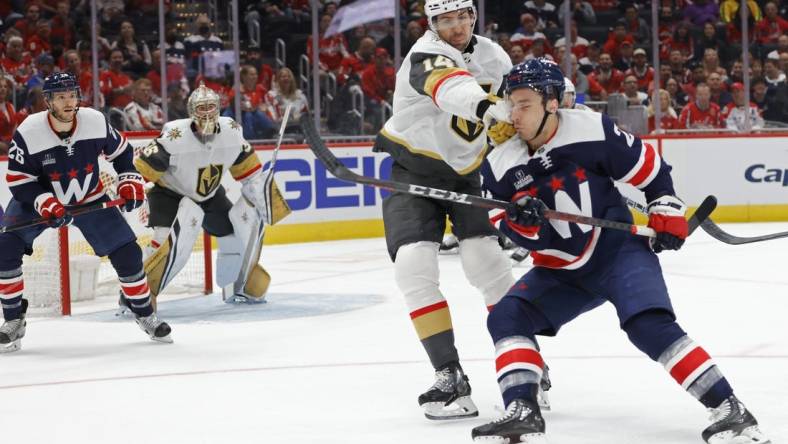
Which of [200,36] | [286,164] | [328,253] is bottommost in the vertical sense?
[328,253]

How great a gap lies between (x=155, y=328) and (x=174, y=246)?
0.90 metres

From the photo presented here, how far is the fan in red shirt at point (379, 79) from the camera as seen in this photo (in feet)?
29.6

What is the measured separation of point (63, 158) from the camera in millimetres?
4730

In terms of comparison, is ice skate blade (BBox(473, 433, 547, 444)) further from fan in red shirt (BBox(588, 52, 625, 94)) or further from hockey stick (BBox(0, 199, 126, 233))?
fan in red shirt (BBox(588, 52, 625, 94))

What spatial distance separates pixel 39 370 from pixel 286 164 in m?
4.30

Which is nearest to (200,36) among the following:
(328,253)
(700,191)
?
(328,253)

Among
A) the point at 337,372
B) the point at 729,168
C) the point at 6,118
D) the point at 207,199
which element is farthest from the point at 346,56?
the point at 337,372

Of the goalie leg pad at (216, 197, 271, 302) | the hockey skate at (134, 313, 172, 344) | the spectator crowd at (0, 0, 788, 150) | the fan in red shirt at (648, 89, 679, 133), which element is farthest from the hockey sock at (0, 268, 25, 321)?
the fan in red shirt at (648, 89, 679, 133)

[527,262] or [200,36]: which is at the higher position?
[200,36]

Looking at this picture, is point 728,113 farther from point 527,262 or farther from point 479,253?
point 479,253

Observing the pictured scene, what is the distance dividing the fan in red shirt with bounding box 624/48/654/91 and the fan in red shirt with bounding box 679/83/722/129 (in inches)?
14.3

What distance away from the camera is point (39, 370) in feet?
13.9

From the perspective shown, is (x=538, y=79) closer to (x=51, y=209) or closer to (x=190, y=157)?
(x=51, y=209)

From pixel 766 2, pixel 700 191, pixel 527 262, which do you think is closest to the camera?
pixel 527 262
